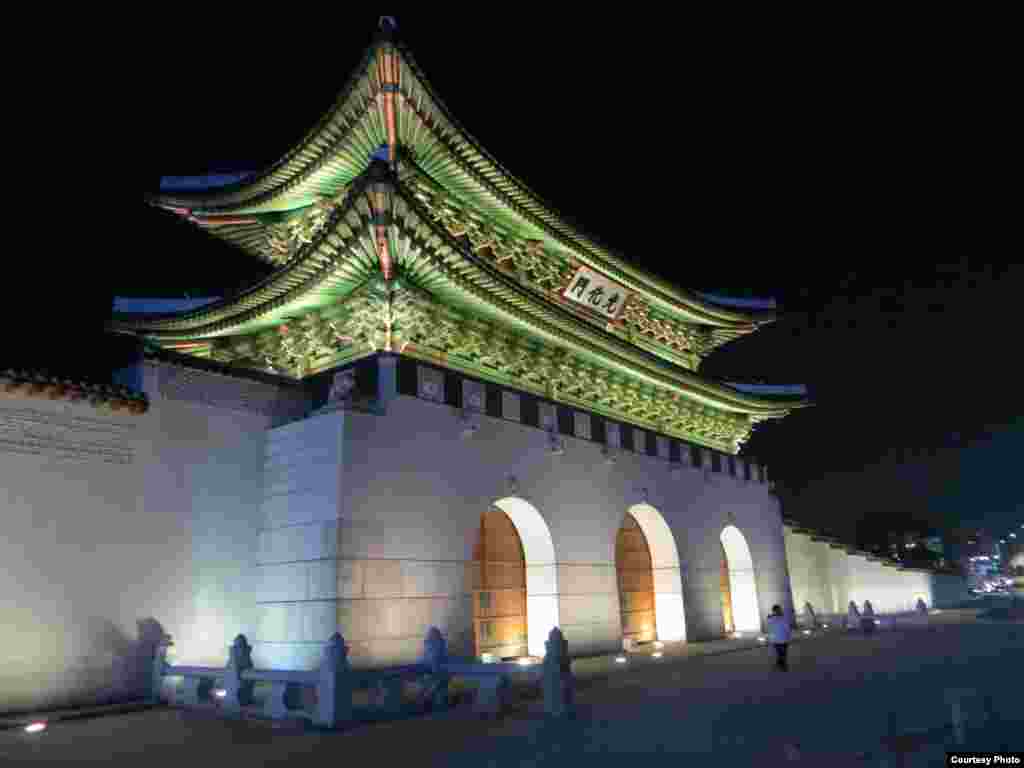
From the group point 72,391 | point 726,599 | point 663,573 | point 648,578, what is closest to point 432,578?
point 72,391

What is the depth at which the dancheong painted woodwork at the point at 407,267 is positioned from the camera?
501 inches

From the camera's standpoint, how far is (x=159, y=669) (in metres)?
10.7

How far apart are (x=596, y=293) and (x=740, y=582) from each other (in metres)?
10.1

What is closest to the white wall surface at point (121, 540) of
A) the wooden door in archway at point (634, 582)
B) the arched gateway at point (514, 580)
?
the arched gateway at point (514, 580)

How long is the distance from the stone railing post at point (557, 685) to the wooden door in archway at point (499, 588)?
5.13 m

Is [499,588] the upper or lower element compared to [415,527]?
lower

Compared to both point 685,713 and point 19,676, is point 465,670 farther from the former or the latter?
point 19,676

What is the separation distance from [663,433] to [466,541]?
8634mm

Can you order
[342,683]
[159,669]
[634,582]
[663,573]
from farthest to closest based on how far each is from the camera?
[663,573] → [634,582] → [159,669] → [342,683]

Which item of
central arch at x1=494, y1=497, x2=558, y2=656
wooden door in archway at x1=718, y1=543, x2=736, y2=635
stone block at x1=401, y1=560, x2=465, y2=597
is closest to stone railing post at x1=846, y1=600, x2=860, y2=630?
wooden door in archway at x1=718, y1=543, x2=736, y2=635

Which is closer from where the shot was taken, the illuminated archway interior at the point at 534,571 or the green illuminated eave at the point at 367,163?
the green illuminated eave at the point at 367,163

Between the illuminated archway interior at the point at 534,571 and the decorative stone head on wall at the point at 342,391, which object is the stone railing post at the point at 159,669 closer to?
the decorative stone head on wall at the point at 342,391

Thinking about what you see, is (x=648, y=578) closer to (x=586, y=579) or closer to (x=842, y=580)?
(x=586, y=579)

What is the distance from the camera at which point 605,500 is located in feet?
55.9
